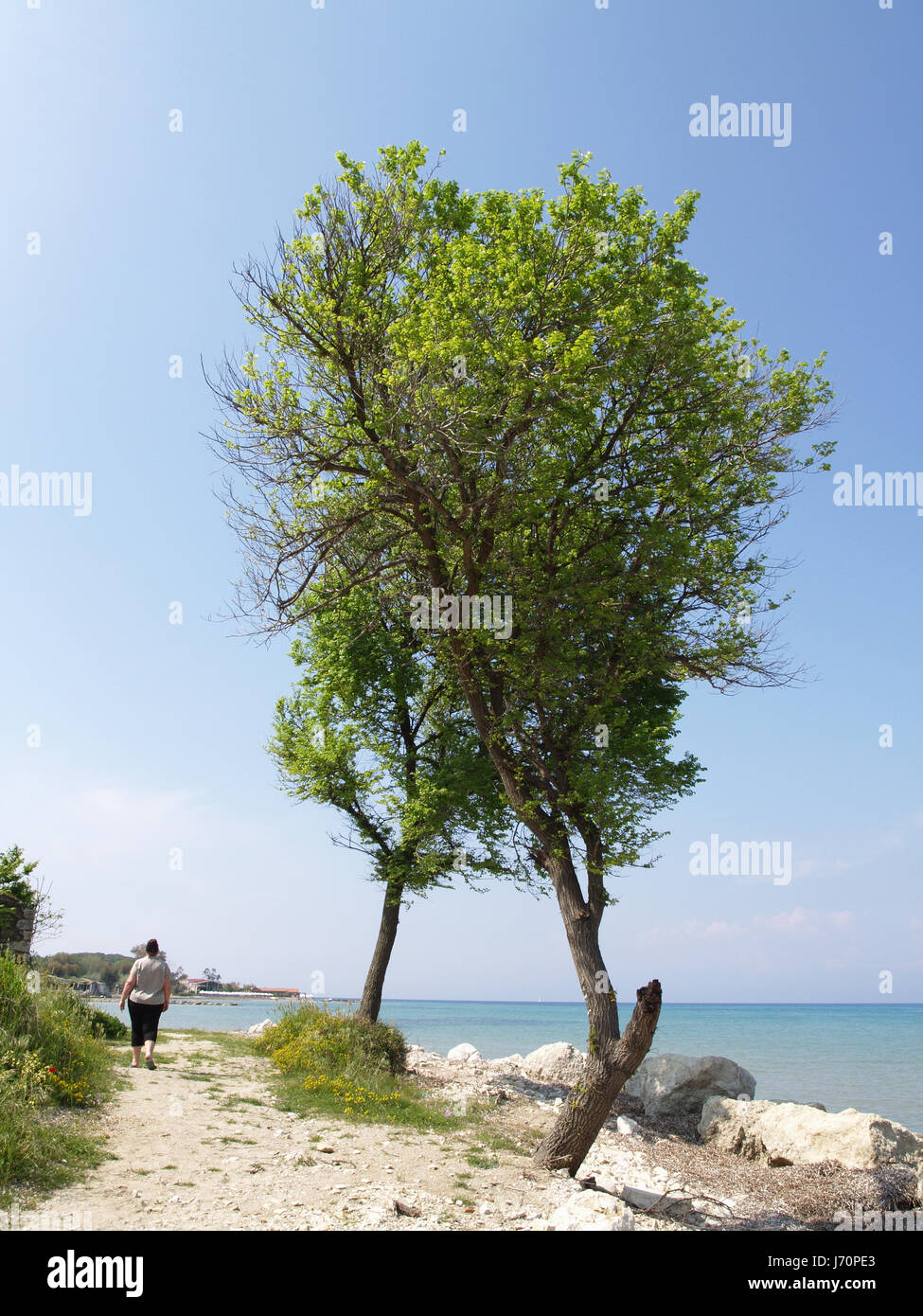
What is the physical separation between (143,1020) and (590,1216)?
8.78 metres

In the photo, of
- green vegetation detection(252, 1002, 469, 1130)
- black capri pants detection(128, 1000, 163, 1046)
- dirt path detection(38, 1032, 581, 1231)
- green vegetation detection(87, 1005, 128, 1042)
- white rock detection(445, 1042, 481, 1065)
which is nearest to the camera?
dirt path detection(38, 1032, 581, 1231)

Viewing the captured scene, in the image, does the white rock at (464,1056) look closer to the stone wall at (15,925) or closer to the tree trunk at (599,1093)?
the tree trunk at (599,1093)

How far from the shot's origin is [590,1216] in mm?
7680

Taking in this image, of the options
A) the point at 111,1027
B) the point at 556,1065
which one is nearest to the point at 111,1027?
the point at 111,1027

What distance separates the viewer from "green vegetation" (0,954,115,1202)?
7141mm

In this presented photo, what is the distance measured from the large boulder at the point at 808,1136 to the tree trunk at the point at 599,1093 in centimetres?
422

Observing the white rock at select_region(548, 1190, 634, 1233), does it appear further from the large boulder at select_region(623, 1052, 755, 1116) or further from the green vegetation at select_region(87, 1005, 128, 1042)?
the green vegetation at select_region(87, 1005, 128, 1042)

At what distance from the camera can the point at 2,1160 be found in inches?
272

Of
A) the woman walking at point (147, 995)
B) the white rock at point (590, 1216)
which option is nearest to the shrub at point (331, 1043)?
the woman walking at point (147, 995)

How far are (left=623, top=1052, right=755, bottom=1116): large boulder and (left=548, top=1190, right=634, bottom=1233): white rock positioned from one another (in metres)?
8.46

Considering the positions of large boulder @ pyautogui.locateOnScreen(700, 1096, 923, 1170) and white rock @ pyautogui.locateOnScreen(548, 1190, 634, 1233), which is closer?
white rock @ pyautogui.locateOnScreen(548, 1190, 634, 1233)

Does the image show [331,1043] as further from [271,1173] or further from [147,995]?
[271,1173]

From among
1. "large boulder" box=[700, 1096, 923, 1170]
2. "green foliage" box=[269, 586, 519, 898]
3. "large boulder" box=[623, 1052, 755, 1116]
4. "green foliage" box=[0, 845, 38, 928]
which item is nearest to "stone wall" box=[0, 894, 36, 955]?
"green foliage" box=[0, 845, 38, 928]

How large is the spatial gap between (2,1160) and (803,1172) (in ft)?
36.1
